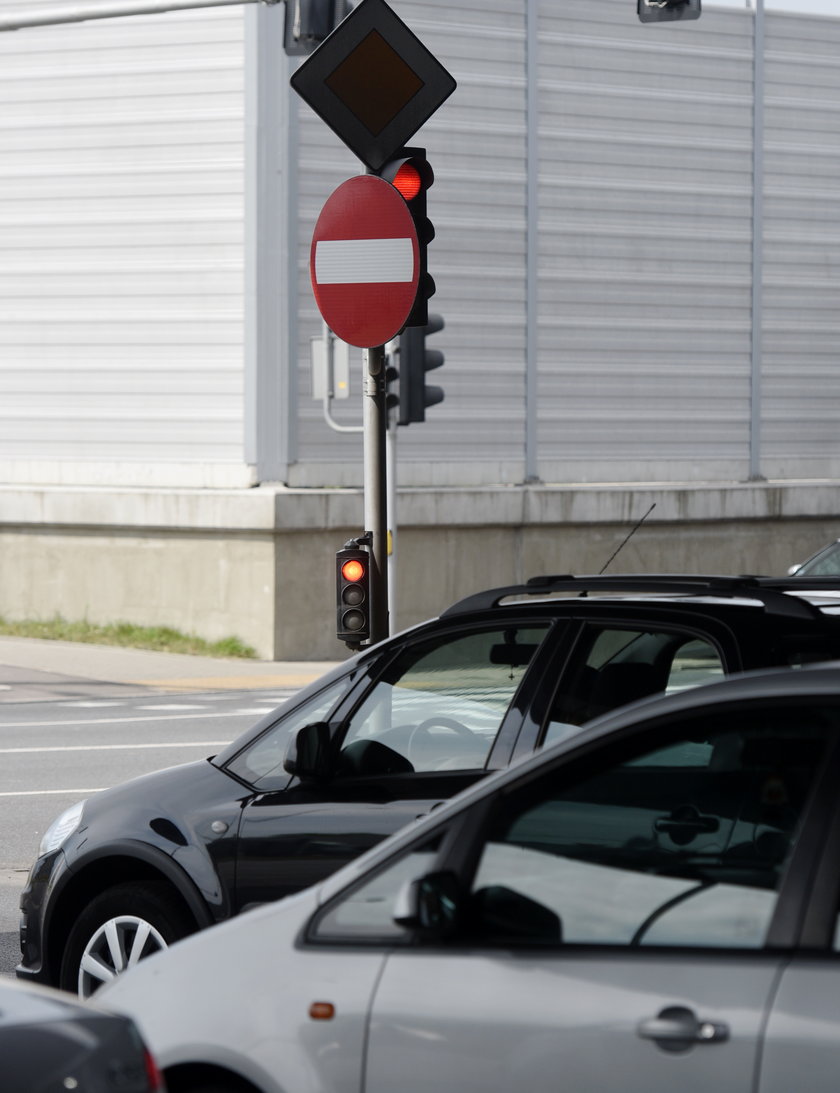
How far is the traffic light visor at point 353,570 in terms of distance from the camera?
842cm

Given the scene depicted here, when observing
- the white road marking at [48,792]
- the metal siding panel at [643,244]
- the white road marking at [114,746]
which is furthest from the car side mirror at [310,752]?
the metal siding panel at [643,244]

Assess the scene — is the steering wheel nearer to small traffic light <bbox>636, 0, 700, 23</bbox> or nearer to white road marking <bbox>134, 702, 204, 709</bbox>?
small traffic light <bbox>636, 0, 700, 23</bbox>

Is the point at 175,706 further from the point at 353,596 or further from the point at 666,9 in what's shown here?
the point at 353,596

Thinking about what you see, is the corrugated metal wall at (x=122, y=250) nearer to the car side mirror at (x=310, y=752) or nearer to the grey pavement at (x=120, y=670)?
the grey pavement at (x=120, y=670)

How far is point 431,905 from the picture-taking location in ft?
11.1

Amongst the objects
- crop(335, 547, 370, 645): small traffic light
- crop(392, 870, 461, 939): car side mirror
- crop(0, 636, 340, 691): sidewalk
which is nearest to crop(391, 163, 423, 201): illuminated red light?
crop(335, 547, 370, 645): small traffic light

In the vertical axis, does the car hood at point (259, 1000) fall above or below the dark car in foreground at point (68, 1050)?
below

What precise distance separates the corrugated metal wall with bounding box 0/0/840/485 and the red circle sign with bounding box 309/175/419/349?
1323cm

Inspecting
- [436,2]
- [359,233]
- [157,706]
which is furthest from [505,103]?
[359,233]

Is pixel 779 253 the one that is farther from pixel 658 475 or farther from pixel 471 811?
pixel 471 811

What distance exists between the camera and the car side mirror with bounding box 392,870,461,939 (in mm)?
3363

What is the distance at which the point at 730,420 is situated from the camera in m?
27.1

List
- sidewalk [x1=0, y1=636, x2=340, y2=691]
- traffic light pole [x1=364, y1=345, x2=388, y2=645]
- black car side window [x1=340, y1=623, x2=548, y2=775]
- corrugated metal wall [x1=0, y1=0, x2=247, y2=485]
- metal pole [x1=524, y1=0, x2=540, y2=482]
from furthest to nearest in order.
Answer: metal pole [x1=524, y1=0, x2=540, y2=482], corrugated metal wall [x1=0, y1=0, x2=247, y2=485], sidewalk [x1=0, y1=636, x2=340, y2=691], traffic light pole [x1=364, y1=345, x2=388, y2=645], black car side window [x1=340, y1=623, x2=548, y2=775]

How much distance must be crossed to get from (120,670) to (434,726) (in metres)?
15.7
